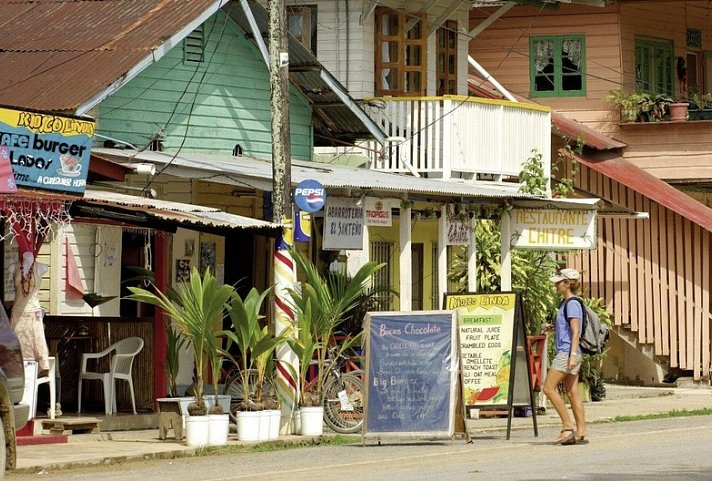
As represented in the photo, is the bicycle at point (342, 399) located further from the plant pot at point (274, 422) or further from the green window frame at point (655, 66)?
the green window frame at point (655, 66)

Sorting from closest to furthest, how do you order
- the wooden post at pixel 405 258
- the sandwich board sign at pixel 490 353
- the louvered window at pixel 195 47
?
the sandwich board sign at pixel 490 353 → the wooden post at pixel 405 258 → the louvered window at pixel 195 47

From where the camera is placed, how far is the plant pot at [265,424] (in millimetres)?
18391

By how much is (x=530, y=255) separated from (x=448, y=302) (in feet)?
17.9

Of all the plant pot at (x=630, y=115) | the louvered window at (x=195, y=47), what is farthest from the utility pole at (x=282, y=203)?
the plant pot at (x=630, y=115)

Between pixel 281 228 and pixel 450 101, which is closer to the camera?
pixel 281 228

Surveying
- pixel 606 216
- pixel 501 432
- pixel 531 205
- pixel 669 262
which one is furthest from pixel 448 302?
pixel 669 262

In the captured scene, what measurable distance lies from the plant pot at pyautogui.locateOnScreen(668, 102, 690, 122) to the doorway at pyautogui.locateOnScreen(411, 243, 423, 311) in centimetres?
589

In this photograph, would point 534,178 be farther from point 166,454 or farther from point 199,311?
point 166,454

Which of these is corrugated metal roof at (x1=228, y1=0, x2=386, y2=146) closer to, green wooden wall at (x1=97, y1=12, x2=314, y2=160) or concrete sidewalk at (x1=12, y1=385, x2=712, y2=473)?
green wooden wall at (x1=97, y1=12, x2=314, y2=160)

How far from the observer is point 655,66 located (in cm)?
3338

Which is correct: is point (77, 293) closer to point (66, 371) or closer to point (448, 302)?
point (66, 371)

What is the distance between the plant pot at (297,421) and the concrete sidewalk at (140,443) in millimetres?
339

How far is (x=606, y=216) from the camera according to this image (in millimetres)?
27938

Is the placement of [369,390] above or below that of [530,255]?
below
